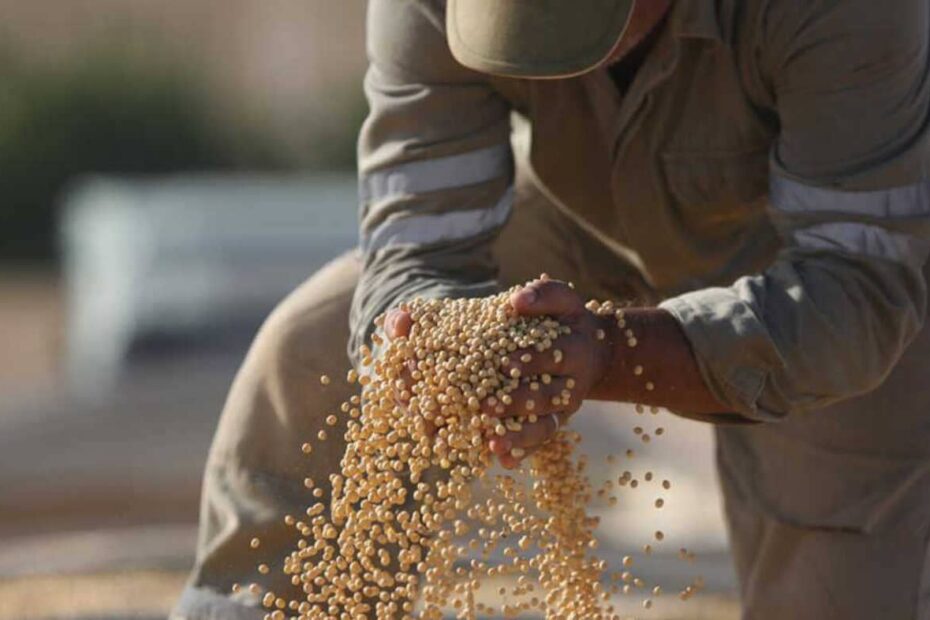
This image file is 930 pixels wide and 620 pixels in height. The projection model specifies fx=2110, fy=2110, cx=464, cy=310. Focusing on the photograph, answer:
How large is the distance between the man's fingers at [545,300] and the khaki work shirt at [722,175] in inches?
10.7

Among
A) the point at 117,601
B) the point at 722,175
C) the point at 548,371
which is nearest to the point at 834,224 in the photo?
the point at 722,175

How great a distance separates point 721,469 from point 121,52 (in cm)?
1747

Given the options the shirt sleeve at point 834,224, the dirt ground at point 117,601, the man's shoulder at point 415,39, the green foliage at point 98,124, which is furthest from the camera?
the green foliage at point 98,124

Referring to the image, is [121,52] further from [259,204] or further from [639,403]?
[639,403]

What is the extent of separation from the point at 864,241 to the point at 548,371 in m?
0.67

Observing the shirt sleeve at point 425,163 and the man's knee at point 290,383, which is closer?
the shirt sleeve at point 425,163

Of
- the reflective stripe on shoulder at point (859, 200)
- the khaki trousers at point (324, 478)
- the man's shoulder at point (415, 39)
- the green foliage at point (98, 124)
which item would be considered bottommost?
the green foliage at point (98, 124)

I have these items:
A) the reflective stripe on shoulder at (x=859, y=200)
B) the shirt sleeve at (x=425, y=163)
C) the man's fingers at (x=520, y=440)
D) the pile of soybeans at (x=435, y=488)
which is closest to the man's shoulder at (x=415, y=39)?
the shirt sleeve at (x=425, y=163)

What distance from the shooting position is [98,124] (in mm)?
20656

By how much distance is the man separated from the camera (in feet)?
11.8

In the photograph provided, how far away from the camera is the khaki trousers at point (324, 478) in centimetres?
402

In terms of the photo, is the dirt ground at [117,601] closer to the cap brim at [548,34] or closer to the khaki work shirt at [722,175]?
the khaki work shirt at [722,175]

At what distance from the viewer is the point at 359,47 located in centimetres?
2594

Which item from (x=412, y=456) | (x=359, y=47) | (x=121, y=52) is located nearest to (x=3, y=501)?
(x=412, y=456)
